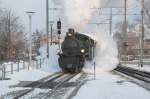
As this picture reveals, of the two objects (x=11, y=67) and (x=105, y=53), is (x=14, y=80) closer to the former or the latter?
(x=11, y=67)

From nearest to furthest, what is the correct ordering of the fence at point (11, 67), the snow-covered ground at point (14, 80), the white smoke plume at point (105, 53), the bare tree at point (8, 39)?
the snow-covered ground at point (14, 80), the fence at point (11, 67), the white smoke plume at point (105, 53), the bare tree at point (8, 39)

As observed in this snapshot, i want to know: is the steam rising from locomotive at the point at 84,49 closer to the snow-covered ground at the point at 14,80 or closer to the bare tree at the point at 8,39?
the snow-covered ground at the point at 14,80

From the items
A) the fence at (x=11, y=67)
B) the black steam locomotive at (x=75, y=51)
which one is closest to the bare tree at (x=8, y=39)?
the fence at (x=11, y=67)

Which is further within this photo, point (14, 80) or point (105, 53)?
point (105, 53)

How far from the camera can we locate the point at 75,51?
40.4 metres

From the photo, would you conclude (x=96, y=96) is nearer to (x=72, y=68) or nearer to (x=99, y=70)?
(x=72, y=68)

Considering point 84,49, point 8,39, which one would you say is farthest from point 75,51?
point 8,39

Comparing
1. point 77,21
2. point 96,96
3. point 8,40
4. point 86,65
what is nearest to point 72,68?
point 86,65

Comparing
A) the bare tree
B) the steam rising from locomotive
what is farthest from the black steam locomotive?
the bare tree

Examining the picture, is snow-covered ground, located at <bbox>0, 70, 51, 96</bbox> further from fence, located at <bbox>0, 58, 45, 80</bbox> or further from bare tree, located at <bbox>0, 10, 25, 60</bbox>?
bare tree, located at <bbox>0, 10, 25, 60</bbox>

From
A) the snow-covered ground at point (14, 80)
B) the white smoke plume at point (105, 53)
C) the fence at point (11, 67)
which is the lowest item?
the snow-covered ground at point (14, 80)

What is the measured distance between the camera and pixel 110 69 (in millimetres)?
46031

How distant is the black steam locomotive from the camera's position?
→ 40.4 m

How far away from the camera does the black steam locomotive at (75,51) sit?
133ft
